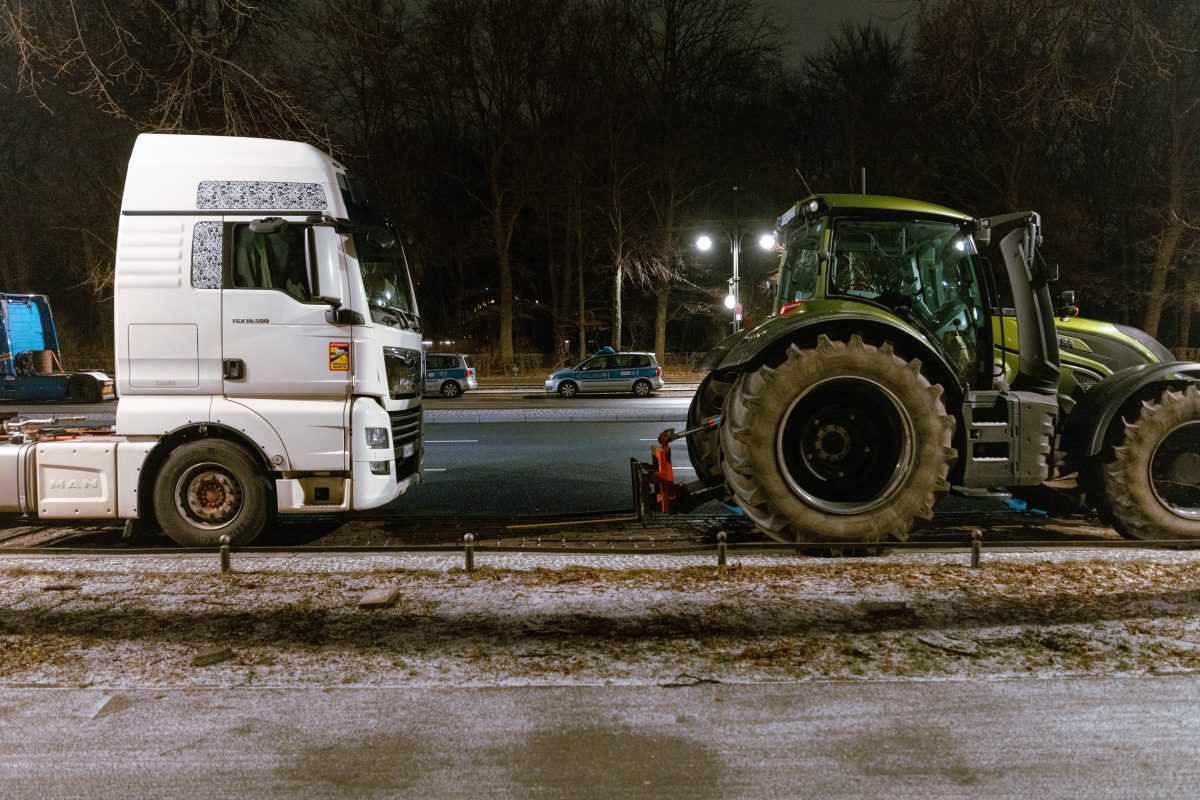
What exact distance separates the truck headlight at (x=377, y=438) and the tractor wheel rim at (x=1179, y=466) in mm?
6097

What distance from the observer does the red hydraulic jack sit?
21.6ft

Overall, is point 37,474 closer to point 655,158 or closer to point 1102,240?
point 655,158

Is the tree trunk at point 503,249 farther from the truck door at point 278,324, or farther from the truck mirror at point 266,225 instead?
the truck mirror at point 266,225

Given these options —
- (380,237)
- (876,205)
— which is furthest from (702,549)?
(380,237)

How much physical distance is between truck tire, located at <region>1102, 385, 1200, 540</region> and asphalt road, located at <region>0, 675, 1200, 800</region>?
9.05 feet

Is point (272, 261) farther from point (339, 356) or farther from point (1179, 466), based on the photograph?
point (1179, 466)

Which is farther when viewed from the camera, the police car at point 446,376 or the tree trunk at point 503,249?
the tree trunk at point 503,249

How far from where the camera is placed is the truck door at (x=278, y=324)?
640 cm

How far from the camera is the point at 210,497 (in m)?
6.61

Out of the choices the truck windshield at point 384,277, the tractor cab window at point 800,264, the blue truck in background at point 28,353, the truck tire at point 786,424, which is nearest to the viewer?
the truck tire at point 786,424

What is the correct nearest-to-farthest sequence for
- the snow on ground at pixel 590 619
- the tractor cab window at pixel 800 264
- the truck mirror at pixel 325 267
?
the snow on ground at pixel 590 619, the truck mirror at pixel 325 267, the tractor cab window at pixel 800 264

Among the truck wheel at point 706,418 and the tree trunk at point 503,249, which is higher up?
the tree trunk at point 503,249

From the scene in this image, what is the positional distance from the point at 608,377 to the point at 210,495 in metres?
22.8

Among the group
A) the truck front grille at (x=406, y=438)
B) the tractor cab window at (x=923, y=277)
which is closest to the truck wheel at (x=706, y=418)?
the tractor cab window at (x=923, y=277)
